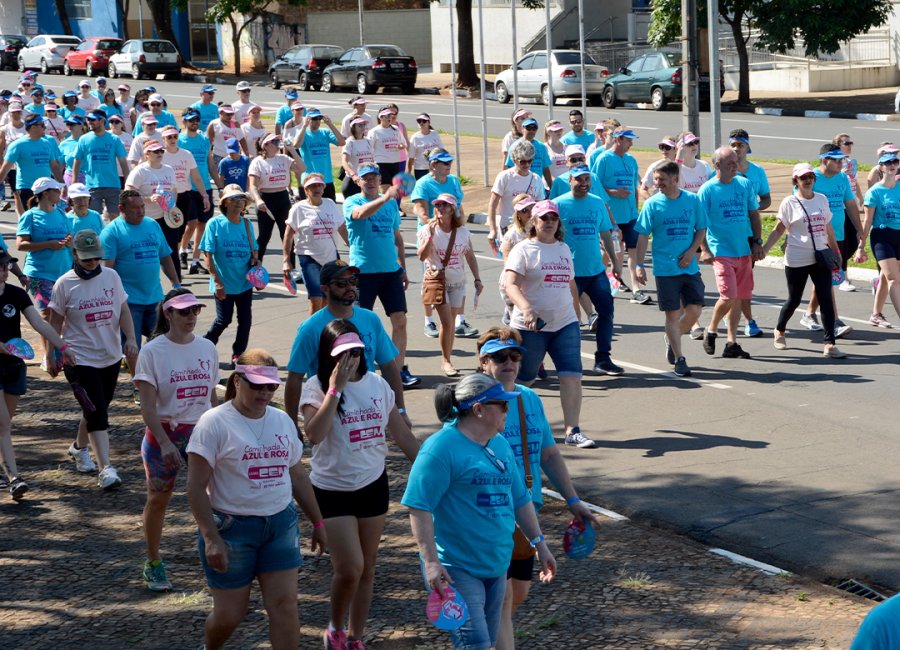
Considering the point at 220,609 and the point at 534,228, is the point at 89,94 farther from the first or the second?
the point at 220,609

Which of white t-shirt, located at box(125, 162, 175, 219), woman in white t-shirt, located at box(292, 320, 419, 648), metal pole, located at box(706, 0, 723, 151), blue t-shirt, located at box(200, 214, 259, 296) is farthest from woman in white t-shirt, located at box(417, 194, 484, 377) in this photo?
metal pole, located at box(706, 0, 723, 151)

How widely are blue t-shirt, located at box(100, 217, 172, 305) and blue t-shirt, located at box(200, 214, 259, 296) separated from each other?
2.62 feet

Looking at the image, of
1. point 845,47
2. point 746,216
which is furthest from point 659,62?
point 746,216

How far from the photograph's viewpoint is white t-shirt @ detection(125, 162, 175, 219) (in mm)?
15039

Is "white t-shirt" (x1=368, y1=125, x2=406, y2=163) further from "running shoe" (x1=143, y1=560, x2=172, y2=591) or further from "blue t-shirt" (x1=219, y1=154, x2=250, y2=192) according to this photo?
"running shoe" (x1=143, y1=560, x2=172, y2=591)

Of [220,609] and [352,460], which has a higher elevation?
[352,460]

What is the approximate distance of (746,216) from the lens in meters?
13.0

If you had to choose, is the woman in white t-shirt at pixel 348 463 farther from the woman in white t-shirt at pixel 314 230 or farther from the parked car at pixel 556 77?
the parked car at pixel 556 77

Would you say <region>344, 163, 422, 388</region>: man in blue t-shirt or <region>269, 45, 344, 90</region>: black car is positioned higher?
<region>269, 45, 344, 90</region>: black car

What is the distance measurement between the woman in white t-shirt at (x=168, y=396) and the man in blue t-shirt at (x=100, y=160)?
10.6 m

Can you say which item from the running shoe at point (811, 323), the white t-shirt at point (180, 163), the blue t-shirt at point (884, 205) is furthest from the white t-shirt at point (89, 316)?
the blue t-shirt at point (884, 205)

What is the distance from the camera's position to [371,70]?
45.2m

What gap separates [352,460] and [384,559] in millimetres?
1767

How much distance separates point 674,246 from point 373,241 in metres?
2.76
